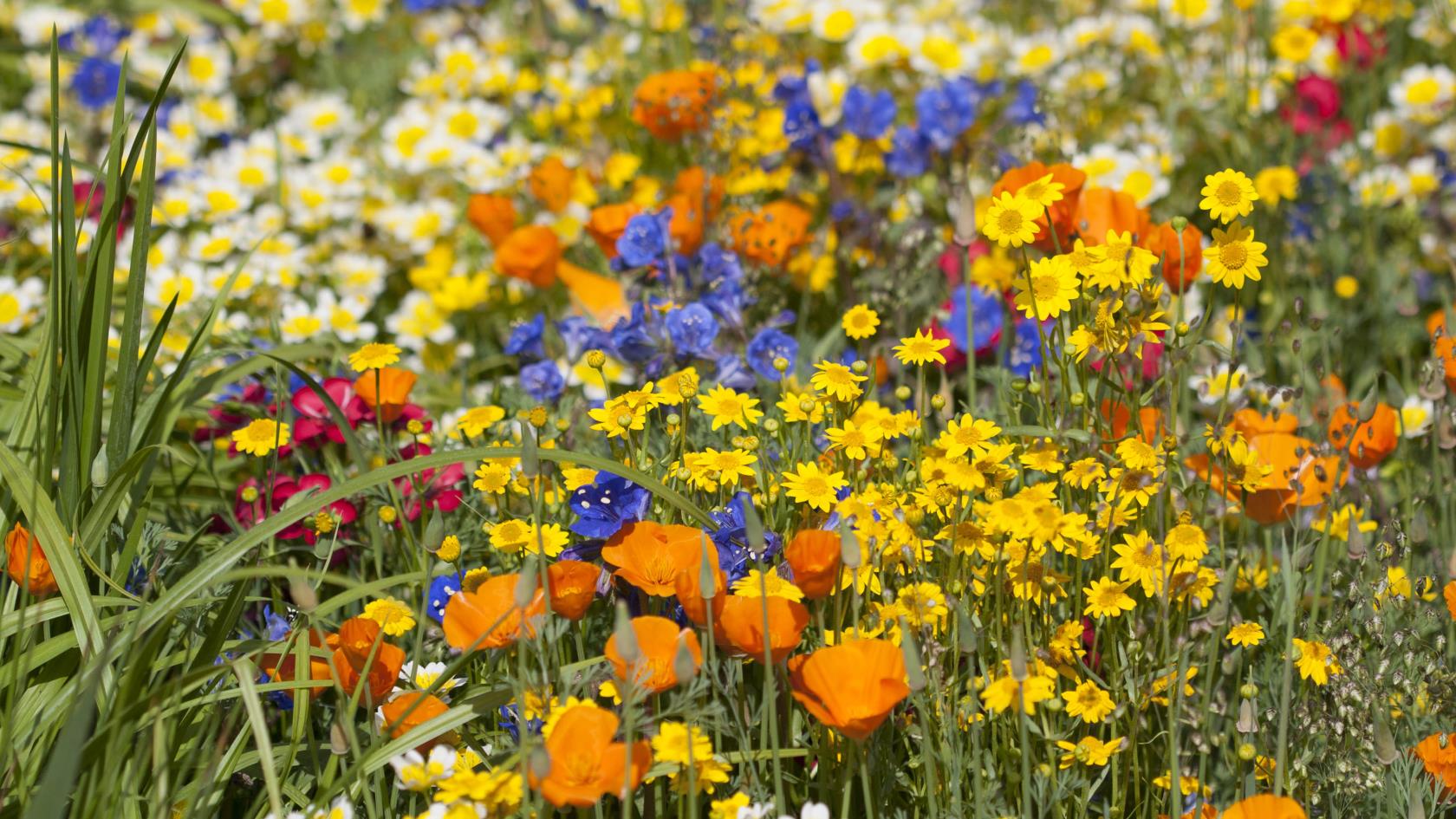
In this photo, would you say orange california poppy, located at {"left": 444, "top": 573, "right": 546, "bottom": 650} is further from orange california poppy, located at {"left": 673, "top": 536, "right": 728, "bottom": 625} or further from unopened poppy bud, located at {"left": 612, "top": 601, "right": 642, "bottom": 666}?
unopened poppy bud, located at {"left": 612, "top": 601, "right": 642, "bottom": 666}

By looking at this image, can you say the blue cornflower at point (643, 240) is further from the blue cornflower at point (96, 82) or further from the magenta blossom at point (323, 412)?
the blue cornflower at point (96, 82)

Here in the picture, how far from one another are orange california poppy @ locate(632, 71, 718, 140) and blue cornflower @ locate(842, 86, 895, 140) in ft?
1.05

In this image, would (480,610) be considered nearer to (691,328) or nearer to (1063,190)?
(691,328)

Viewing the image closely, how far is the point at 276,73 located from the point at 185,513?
272 centimetres

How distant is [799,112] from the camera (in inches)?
123

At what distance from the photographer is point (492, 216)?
120 inches

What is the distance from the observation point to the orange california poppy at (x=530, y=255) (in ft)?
9.45

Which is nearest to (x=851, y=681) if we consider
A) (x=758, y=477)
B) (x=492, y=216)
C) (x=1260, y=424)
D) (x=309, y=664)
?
(x=758, y=477)

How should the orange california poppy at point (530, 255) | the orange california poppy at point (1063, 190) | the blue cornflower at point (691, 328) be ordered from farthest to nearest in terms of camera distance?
the orange california poppy at point (530, 255), the blue cornflower at point (691, 328), the orange california poppy at point (1063, 190)

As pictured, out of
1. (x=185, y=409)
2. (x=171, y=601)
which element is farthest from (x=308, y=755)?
(x=185, y=409)

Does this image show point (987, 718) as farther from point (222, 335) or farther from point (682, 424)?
point (222, 335)

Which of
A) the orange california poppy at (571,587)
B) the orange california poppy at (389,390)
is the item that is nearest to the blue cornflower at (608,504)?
the orange california poppy at (571,587)

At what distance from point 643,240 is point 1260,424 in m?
1.14

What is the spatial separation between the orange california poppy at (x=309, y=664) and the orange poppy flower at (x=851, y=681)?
54 cm
